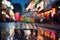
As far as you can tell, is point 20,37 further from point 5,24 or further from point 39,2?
point 39,2

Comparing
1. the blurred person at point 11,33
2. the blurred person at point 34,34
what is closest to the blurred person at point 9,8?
the blurred person at point 11,33

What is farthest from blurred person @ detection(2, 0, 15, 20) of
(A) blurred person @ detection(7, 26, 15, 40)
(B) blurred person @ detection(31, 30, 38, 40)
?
(B) blurred person @ detection(31, 30, 38, 40)

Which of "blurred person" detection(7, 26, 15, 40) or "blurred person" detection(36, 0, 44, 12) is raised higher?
"blurred person" detection(36, 0, 44, 12)

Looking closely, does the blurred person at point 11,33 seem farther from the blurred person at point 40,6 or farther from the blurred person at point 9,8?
the blurred person at point 40,6

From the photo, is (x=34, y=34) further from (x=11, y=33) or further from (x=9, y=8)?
(x=9, y=8)

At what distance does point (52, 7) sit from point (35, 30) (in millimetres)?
246

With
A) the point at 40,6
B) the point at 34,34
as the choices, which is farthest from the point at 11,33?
the point at 40,6

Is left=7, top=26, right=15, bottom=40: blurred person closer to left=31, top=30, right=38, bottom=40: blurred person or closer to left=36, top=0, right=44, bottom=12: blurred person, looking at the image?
left=31, top=30, right=38, bottom=40: blurred person

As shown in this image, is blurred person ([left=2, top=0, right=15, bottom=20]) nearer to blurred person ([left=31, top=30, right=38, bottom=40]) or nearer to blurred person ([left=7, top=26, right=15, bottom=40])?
blurred person ([left=7, top=26, right=15, bottom=40])

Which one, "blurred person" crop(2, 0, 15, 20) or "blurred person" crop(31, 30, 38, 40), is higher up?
"blurred person" crop(2, 0, 15, 20)

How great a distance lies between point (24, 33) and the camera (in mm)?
1313

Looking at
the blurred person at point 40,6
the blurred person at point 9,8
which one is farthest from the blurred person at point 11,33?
the blurred person at point 40,6

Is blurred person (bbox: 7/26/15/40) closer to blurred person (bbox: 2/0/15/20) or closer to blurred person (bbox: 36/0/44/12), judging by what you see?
blurred person (bbox: 2/0/15/20)

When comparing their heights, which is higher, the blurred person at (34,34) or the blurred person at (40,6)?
the blurred person at (40,6)
